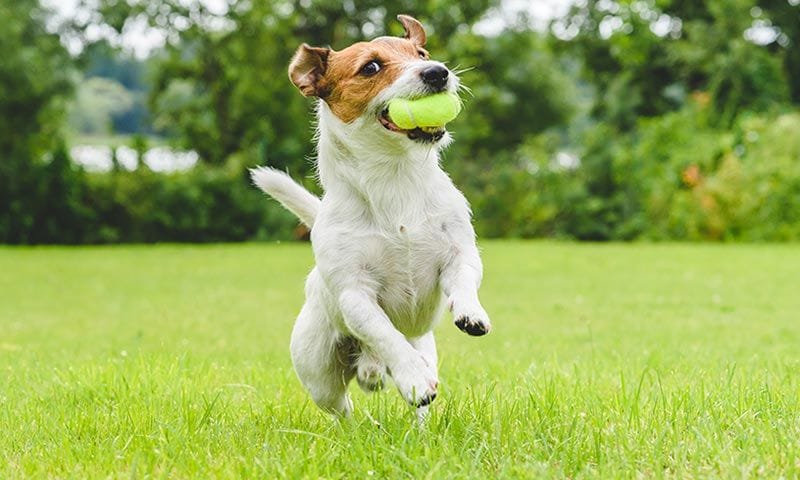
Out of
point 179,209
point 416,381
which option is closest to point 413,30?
point 416,381

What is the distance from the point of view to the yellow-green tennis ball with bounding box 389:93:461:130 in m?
3.67

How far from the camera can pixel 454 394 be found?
462 centimetres

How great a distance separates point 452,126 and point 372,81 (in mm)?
23239

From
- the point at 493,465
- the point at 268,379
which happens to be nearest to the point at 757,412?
the point at 493,465

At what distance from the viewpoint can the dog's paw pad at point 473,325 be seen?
334 centimetres

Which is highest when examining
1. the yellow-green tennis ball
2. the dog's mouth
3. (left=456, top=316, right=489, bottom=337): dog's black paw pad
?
the yellow-green tennis ball

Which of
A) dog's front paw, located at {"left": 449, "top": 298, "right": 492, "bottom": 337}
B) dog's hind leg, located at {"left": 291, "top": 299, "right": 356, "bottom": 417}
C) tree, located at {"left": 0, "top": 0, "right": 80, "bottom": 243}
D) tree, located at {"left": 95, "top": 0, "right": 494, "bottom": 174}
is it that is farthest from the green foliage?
dog's front paw, located at {"left": 449, "top": 298, "right": 492, "bottom": 337}

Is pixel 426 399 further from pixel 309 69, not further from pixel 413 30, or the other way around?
pixel 413 30

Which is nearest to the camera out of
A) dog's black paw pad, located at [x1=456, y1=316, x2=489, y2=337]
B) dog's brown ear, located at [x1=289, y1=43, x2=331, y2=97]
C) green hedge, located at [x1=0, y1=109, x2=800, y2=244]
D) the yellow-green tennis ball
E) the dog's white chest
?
dog's black paw pad, located at [x1=456, y1=316, x2=489, y2=337]

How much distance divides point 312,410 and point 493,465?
1605mm

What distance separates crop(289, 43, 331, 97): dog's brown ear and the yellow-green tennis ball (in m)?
0.45

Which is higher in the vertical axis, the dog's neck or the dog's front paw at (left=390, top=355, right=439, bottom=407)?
the dog's neck

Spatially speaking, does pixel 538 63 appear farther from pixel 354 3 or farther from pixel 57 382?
pixel 57 382

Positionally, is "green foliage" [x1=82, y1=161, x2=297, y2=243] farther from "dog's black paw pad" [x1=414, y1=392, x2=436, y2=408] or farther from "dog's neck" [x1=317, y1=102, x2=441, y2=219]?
"dog's black paw pad" [x1=414, y1=392, x2=436, y2=408]
